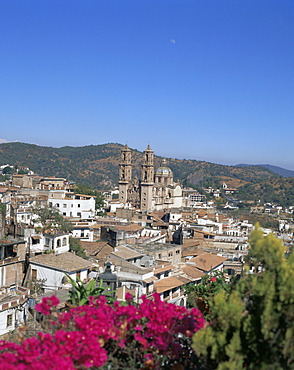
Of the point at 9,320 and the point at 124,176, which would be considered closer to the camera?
the point at 9,320

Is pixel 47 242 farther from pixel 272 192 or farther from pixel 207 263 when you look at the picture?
pixel 272 192

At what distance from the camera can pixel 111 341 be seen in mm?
7539

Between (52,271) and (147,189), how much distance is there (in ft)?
189

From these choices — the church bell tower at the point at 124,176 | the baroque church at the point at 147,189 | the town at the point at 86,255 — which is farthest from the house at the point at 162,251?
the church bell tower at the point at 124,176

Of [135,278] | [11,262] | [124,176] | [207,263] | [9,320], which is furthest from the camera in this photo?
[124,176]

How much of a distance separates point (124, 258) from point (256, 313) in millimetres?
15973

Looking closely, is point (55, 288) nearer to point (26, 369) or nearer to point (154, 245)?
point (154, 245)

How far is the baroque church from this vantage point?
77250 millimetres

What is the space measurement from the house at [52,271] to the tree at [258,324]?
13.0 metres

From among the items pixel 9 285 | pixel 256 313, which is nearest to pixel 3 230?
pixel 9 285

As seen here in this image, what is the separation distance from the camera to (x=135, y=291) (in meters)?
18.8

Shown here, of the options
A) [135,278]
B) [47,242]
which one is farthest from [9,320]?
[47,242]

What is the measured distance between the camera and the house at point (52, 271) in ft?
63.2

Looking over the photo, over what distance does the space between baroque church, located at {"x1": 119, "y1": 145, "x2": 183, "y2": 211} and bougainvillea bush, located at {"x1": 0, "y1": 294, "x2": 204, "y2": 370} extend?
226ft
